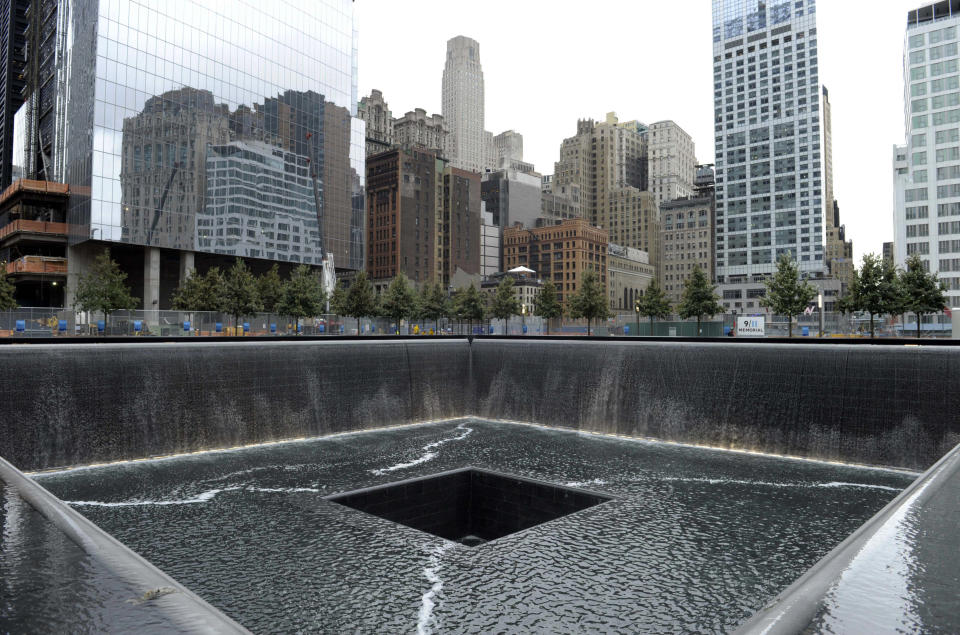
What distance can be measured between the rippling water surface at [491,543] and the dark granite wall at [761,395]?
1100 millimetres

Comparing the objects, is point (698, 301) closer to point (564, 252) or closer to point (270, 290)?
point (270, 290)

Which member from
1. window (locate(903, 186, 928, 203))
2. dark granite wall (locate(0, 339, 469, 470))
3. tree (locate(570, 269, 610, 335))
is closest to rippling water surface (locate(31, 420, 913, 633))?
dark granite wall (locate(0, 339, 469, 470))

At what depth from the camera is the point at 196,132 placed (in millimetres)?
58625

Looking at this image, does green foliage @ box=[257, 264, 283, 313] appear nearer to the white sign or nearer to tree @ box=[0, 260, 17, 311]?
tree @ box=[0, 260, 17, 311]

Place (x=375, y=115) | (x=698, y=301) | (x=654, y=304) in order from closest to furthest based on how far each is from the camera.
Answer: (x=698, y=301) → (x=654, y=304) → (x=375, y=115)

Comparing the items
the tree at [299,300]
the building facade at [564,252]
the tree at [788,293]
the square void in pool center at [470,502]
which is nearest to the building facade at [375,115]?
the building facade at [564,252]

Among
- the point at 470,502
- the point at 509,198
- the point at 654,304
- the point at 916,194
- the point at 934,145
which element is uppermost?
the point at 509,198

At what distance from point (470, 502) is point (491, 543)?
494cm

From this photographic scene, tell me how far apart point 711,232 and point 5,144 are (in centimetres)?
16308

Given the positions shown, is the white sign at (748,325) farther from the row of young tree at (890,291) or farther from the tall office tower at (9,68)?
the tall office tower at (9,68)

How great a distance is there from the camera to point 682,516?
12336mm

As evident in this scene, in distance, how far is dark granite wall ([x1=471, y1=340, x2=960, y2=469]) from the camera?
1692 cm

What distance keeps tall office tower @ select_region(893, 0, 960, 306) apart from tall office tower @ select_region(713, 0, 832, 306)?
4835 centimetres

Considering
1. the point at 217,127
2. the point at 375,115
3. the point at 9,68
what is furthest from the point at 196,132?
the point at 375,115
